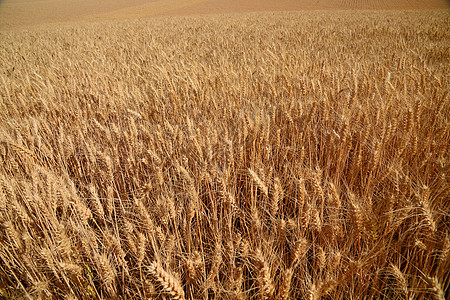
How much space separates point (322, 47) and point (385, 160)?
4.01 metres

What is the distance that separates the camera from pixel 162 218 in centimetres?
90

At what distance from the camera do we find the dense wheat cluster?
82 cm

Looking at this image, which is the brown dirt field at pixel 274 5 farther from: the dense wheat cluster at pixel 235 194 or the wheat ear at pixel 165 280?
the wheat ear at pixel 165 280

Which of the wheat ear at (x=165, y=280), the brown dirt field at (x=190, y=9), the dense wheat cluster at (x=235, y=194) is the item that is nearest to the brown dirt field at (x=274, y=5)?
the brown dirt field at (x=190, y=9)

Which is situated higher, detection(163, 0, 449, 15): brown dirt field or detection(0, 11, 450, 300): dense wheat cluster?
detection(163, 0, 449, 15): brown dirt field

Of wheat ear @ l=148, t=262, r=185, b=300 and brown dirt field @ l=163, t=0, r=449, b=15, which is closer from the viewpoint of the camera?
wheat ear @ l=148, t=262, r=185, b=300

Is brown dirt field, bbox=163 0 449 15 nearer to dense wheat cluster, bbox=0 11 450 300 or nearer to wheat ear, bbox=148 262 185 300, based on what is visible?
dense wheat cluster, bbox=0 11 450 300

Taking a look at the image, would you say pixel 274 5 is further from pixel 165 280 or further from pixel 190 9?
pixel 165 280

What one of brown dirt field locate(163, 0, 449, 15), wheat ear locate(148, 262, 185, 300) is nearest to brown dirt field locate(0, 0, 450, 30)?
brown dirt field locate(163, 0, 449, 15)

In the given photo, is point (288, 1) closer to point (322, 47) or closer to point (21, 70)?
point (322, 47)

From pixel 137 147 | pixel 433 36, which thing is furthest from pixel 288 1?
pixel 137 147

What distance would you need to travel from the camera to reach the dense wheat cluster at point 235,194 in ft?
2.68

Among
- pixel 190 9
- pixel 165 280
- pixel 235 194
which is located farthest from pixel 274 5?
pixel 165 280

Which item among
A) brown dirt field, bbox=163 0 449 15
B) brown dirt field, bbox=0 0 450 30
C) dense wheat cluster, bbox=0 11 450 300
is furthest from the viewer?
brown dirt field, bbox=163 0 449 15
